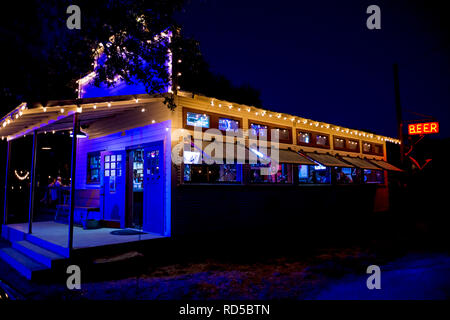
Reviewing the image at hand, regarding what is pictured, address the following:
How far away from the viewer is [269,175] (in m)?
10.1

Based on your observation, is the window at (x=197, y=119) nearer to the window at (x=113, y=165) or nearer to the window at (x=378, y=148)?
the window at (x=113, y=165)

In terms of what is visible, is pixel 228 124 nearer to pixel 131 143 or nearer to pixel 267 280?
pixel 131 143

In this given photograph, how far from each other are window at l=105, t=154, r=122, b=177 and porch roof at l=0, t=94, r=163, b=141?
84 centimetres

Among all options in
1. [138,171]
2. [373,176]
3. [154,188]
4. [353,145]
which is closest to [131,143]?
[138,171]

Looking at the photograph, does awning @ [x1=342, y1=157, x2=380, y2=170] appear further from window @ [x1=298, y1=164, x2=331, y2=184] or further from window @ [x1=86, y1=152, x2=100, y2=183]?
window @ [x1=86, y1=152, x2=100, y2=183]

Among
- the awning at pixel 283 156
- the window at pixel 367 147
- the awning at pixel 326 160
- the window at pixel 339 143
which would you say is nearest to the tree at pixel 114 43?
the awning at pixel 283 156

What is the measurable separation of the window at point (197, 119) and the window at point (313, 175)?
4917mm

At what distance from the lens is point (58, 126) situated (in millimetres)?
7379

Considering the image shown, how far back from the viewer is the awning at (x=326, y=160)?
1058 cm

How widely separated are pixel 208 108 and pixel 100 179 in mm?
4467

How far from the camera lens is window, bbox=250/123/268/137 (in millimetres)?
9380

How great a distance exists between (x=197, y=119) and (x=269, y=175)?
3.55 metres

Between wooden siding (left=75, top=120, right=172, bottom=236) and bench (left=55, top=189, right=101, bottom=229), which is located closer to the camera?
wooden siding (left=75, top=120, right=172, bottom=236)

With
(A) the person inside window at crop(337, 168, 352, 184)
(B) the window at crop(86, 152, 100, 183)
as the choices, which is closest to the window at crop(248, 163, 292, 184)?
(A) the person inside window at crop(337, 168, 352, 184)
